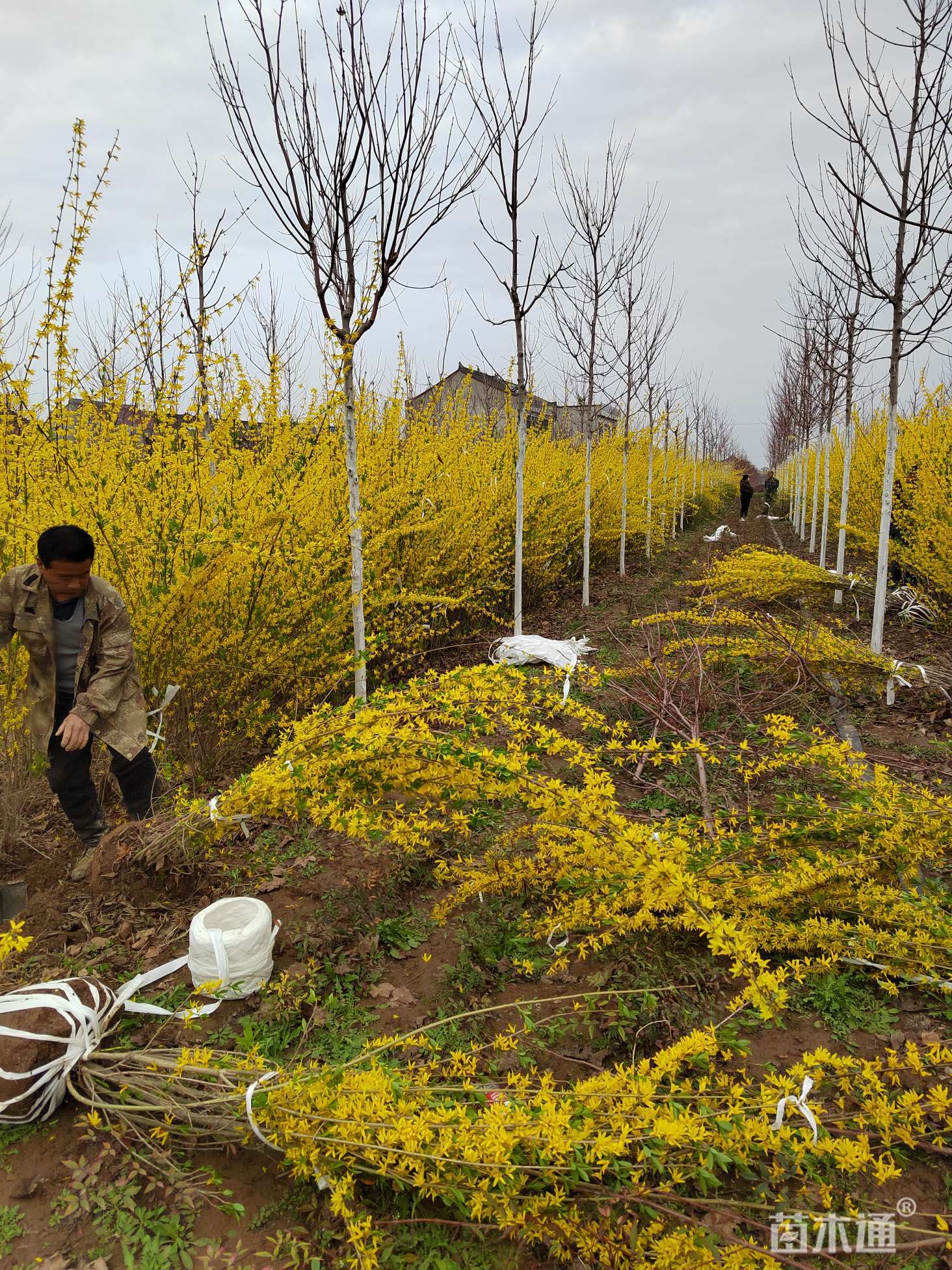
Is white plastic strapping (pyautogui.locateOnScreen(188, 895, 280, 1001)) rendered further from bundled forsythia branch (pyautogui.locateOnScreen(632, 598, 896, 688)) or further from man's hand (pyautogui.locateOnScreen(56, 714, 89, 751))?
bundled forsythia branch (pyautogui.locateOnScreen(632, 598, 896, 688))

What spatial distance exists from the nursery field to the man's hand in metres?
0.41

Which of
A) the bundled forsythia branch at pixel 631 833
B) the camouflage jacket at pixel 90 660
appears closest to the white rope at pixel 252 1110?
the bundled forsythia branch at pixel 631 833

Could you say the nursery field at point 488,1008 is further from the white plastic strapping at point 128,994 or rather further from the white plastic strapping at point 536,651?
the white plastic strapping at point 536,651

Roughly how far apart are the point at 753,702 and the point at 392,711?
319cm

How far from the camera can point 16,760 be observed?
3.16m

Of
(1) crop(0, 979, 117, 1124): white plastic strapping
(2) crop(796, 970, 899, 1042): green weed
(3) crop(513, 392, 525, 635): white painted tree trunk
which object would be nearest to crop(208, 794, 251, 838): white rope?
(1) crop(0, 979, 117, 1124): white plastic strapping

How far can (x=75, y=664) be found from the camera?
2844 mm

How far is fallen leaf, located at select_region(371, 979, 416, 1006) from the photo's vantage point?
2180 mm

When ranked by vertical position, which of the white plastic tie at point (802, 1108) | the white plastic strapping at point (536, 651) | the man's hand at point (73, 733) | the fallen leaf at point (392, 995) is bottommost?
A: the fallen leaf at point (392, 995)

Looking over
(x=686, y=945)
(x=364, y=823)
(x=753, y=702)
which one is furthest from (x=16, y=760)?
(x=753, y=702)

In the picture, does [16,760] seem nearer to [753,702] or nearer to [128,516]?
[128,516]

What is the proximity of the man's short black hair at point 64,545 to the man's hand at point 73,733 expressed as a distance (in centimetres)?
61

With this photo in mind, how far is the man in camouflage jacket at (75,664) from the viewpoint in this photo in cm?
260

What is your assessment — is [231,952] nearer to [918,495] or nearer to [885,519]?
[885,519]
